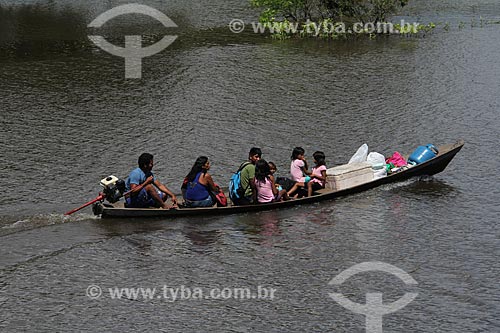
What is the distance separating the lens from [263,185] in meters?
15.2

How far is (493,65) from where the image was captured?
28.7 m

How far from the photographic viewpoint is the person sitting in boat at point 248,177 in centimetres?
1505

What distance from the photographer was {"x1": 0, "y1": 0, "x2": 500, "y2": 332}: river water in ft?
39.8

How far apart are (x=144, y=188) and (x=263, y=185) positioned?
2.23 metres

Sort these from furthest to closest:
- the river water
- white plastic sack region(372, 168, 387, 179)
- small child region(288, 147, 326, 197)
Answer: white plastic sack region(372, 168, 387, 179) → small child region(288, 147, 326, 197) → the river water

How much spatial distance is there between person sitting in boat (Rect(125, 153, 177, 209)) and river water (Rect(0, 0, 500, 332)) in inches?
16.2

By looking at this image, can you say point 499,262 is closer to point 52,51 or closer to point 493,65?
point 493,65

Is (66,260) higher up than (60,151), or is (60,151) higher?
(60,151)

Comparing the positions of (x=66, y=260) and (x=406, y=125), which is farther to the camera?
(x=406, y=125)

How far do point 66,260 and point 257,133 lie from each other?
860 cm

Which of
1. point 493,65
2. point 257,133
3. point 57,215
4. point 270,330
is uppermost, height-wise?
point 493,65

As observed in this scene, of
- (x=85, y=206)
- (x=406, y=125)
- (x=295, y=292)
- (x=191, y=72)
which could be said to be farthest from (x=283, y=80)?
(x=295, y=292)

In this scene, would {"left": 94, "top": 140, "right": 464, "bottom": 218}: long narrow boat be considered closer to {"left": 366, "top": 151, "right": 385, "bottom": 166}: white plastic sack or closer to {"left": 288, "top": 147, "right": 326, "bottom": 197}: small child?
{"left": 288, "top": 147, "right": 326, "bottom": 197}: small child

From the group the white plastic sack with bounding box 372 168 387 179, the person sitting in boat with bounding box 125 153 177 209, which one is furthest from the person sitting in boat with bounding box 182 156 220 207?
the white plastic sack with bounding box 372 168 387 179
